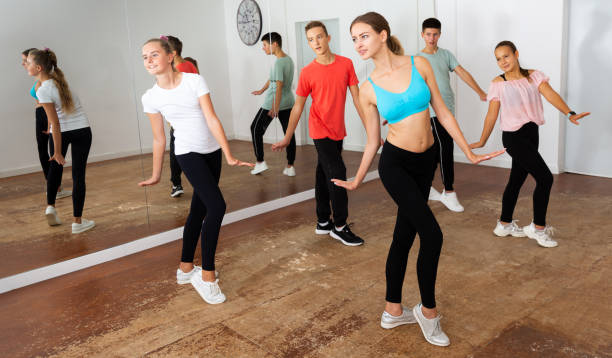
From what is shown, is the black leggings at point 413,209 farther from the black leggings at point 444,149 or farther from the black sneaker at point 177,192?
the black leggings at point 444,149

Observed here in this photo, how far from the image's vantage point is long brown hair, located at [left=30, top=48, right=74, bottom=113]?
347 centimetres

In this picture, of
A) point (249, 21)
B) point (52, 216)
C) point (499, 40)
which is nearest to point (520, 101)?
point (249, 21)

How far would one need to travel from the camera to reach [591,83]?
5645 millimetres

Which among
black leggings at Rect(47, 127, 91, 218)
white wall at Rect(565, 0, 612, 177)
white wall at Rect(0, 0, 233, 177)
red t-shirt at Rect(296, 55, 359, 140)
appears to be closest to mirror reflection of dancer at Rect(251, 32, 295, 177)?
white wall at Rect(0, 0, 233, 177)

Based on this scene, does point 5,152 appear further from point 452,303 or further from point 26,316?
point 452,303

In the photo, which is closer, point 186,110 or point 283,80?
point 186,110

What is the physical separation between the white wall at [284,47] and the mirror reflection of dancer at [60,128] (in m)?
1.30

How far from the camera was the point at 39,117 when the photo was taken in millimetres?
3537

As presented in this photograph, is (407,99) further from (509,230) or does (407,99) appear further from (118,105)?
(118,105)

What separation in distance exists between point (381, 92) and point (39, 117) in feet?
7.61

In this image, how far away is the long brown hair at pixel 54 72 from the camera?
3467 millimetres

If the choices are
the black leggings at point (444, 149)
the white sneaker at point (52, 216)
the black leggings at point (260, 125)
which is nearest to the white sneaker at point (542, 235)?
the black leggings at point (444, 149)

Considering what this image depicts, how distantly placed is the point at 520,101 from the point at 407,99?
1.64m

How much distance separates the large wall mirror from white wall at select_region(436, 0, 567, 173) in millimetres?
2223
